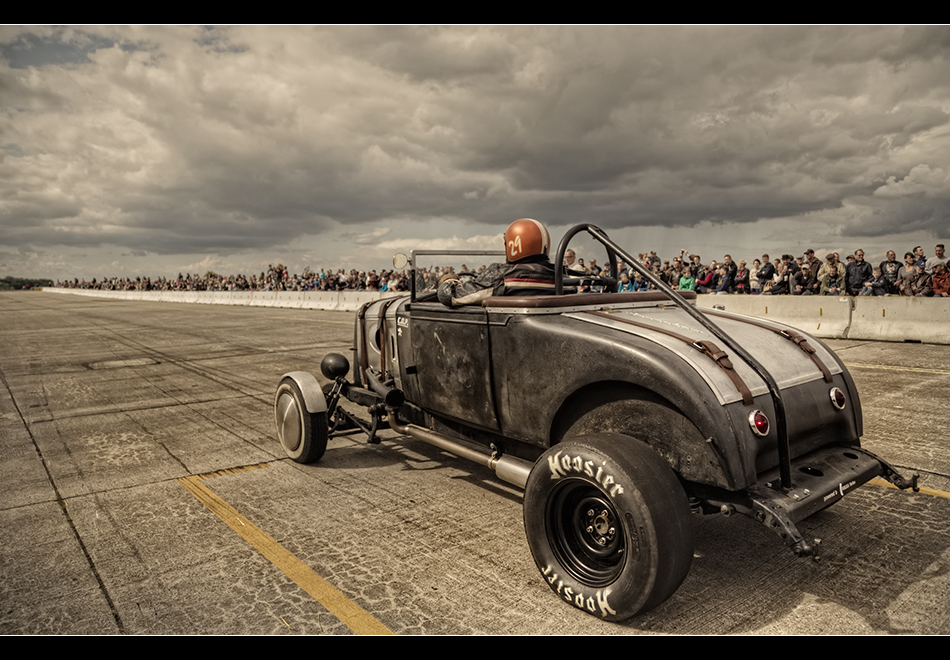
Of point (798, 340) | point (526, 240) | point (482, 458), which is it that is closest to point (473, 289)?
point (526, 240)

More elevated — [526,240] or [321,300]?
[526,240]

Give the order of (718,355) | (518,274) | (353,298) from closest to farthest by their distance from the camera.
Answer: (718,355) < (518,274) < (353,298)

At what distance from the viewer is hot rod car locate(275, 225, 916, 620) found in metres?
2.54

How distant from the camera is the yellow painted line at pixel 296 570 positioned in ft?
8.80

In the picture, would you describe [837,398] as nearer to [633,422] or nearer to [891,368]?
[633,422]

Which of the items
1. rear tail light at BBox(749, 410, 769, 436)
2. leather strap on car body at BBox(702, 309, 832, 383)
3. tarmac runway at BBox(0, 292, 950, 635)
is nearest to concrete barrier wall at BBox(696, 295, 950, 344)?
tarmac runway at BBox(0, 292, 950, 635)

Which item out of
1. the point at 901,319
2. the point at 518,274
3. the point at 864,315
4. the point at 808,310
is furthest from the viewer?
the point at 808,310

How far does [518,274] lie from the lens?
3.72 metres

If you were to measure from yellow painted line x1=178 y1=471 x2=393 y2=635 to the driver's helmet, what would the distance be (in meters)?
2.18

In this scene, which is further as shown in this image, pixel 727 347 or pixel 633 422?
pixel 727 347

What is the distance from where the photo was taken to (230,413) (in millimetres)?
6996

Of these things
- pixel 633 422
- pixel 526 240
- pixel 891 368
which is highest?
pixel 526 240

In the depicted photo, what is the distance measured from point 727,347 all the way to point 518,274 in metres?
1.29
